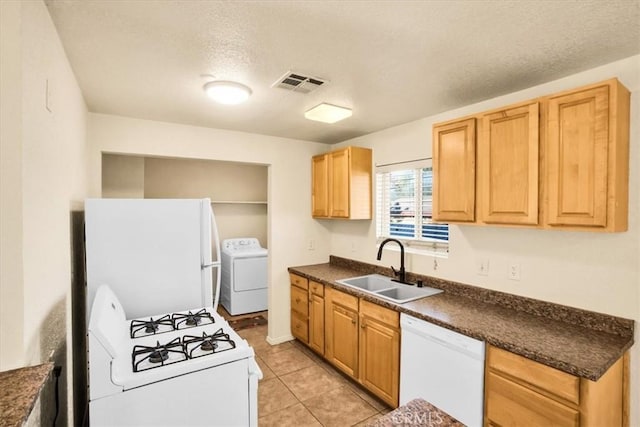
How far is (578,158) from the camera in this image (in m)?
1.60

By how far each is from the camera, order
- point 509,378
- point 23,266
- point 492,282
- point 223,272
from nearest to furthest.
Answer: point 23,266 < point 509,378 < point 492,282 < point 223,272

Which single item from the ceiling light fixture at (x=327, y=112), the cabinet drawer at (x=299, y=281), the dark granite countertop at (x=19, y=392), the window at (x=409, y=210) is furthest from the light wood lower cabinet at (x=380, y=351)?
the dark granite countertop at (x=19, y=392)

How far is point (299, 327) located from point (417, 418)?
2739 mm

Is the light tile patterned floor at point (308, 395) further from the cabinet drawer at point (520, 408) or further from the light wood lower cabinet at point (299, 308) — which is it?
the cabinet drawer at point (520, 408)

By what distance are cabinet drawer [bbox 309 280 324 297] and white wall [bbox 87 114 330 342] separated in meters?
0.51

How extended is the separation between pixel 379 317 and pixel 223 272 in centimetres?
313

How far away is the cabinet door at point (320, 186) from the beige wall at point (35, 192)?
2357 mm

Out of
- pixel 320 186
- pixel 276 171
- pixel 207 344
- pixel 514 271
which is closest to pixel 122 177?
pixel 276 171

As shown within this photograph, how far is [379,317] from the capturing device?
2.42 metres

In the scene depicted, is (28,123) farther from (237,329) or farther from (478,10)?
(237,329)

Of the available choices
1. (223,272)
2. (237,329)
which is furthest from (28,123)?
(223,272)

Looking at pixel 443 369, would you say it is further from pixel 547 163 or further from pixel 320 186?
pixel 320 186

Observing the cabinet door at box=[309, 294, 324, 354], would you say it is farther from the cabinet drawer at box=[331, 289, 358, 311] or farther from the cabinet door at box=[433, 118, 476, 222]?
the cabinet door at box=[433, 118, 476, 222]

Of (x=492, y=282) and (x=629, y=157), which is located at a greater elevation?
(x=629, y=157)
